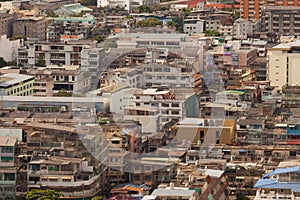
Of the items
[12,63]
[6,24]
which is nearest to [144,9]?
[6,24]

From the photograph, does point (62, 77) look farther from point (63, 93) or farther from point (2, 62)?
point (2, 62)

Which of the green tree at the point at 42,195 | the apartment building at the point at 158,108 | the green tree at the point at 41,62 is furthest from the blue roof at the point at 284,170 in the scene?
the green tree at the point at 41,62

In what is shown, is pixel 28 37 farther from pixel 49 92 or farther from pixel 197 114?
pixel 197 114

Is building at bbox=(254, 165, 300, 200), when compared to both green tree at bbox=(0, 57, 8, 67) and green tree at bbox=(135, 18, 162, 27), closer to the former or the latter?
green tree at bbox=(0, 57, 8, 67)

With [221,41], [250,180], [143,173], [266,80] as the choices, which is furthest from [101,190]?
[221,41]

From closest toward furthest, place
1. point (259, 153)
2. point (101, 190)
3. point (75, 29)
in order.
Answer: point (101, 190) < point (259, 153) < point (75, 29)

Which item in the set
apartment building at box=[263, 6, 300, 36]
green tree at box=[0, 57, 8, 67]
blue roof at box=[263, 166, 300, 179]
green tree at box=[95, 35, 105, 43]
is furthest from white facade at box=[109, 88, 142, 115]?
apartment building at box=[263, 6, 300, 36]
